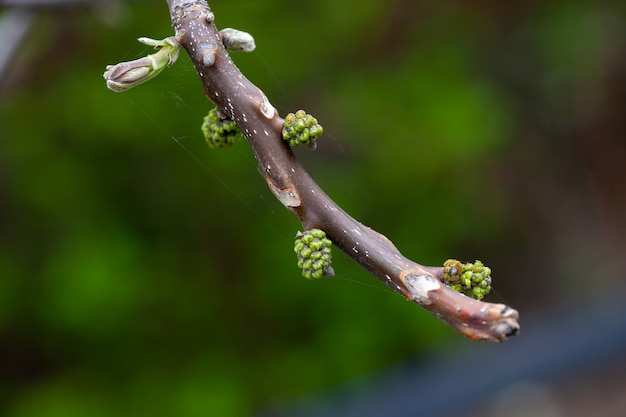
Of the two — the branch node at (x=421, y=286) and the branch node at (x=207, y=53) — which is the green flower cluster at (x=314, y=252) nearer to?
the branch node at (x=421, y=286)

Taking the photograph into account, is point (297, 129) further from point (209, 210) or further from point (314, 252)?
point (209, 210)

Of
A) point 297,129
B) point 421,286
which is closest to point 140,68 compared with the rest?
point 297,129

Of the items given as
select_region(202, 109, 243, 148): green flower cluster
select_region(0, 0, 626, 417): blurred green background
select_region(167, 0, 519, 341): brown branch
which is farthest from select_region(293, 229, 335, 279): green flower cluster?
select_region(0, 0, 626, 417): blurred green background

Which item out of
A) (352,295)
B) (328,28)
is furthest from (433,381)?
(328,28)

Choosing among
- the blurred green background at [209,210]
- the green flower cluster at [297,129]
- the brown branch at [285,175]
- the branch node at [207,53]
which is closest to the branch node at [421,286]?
the brown branch at [285,175]

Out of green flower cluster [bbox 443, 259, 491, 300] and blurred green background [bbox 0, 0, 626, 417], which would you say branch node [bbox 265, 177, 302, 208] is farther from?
blurred green background [bbox 0, 0, 626, 417]
